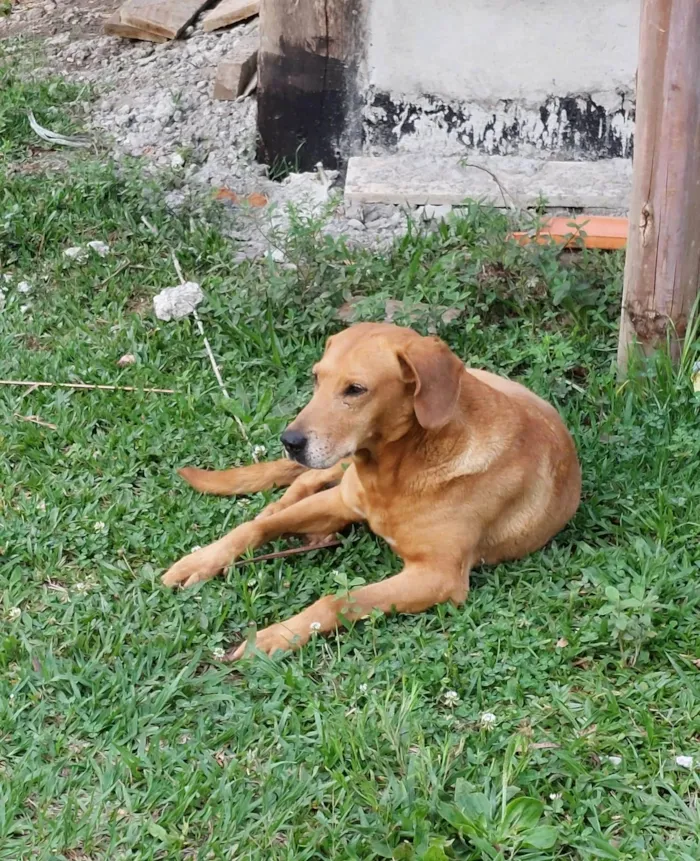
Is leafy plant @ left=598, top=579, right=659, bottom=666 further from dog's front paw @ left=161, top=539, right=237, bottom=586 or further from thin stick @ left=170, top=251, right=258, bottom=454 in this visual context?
thin stick @ left=170, top=251, right=258, bottom=454

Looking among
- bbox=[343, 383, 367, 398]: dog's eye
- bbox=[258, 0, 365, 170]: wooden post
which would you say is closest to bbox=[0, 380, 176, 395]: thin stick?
bbox=[343, 383, 367, 398]: dog's eye

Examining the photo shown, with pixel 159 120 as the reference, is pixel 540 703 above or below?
below

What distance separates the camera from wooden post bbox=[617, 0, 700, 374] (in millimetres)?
4066

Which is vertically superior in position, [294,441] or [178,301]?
[294,441]

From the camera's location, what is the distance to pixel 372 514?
12.6ft

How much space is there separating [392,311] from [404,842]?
286cm

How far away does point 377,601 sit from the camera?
3521 mm

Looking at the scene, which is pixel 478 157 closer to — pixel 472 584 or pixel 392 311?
pixel 392 311

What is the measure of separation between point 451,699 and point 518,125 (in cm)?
380

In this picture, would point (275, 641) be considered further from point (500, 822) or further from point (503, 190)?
point (503, 190)

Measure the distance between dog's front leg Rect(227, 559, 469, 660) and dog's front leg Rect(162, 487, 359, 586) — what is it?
392mm

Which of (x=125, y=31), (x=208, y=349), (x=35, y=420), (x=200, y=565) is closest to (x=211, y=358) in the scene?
(x=208, y=349)

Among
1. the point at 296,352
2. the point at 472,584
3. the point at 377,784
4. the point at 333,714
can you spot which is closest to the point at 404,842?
the point at 377,784

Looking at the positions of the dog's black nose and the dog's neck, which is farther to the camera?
the dog's neck
